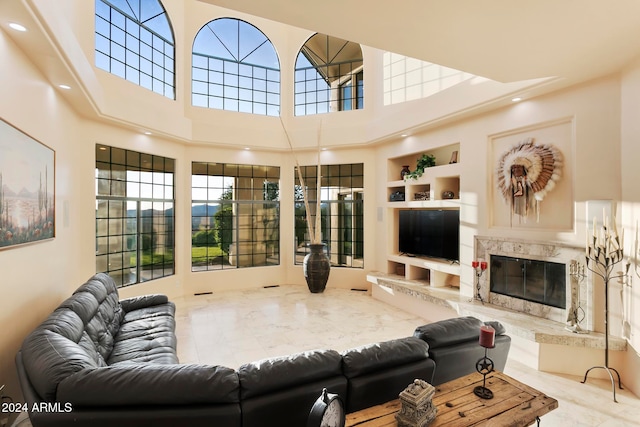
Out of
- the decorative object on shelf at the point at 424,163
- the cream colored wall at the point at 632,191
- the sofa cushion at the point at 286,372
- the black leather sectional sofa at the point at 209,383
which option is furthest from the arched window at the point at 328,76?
the sofa cushion at the point at 286,372

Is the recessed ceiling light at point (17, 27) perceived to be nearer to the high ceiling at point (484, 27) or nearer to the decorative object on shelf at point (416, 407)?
the high ceiling at point (484, 27)

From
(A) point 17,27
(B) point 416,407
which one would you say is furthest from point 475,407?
(A) point 17,27

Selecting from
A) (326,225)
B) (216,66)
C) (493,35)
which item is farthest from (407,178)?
(216,66)

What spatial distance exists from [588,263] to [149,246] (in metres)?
6.65

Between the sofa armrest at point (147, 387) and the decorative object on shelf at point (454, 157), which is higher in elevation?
the decorative object on shelf at point (454, 157)

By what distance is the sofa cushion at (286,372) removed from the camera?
165 cm

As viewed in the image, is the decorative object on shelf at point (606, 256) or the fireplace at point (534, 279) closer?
the decorative object on shelf at point (606, 256)

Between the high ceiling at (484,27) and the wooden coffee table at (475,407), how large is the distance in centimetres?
250

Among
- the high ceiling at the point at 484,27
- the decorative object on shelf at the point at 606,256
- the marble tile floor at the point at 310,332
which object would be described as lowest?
the marble tile floor at the point at 310,332

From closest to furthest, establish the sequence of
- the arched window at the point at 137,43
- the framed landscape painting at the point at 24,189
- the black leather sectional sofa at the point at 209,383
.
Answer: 1. the black leather sectional sofa at the point at 209,383
2. the framed landscape painting at the point at 24,189
3. the arched window at the point at 137,43

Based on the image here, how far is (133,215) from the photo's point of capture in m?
5.68

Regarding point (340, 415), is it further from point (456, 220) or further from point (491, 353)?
point (456, 220)

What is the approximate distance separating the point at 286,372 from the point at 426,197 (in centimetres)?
485

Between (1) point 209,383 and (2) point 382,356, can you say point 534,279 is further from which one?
(1) point 209,383
